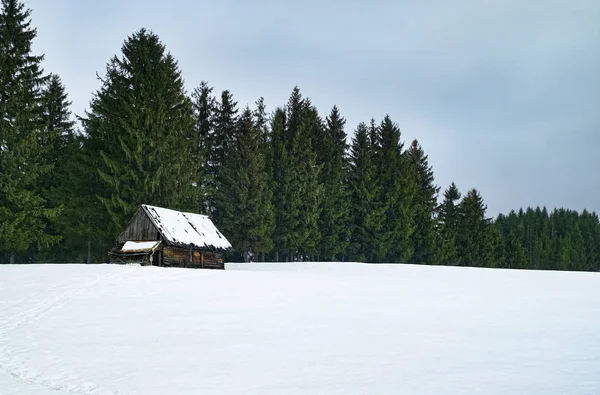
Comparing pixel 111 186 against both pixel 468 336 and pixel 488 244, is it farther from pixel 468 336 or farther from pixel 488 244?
pixel 488 244

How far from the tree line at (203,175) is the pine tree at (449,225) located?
210mm

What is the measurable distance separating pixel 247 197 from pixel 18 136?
19.0m

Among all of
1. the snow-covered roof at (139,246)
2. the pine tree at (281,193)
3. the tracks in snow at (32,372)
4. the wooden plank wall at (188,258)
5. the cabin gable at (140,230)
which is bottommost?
the tracks in snow at (32,372)

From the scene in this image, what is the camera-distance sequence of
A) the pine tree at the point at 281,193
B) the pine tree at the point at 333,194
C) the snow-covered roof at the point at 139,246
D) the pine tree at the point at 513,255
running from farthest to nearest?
1. the pine tree at the point at 513,255
2. the pine tree at the point at 333,194
3. the pine tree at the point at 281,193
4. the snow-covered roof at the point at 139,246

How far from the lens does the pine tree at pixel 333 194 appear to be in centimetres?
5737

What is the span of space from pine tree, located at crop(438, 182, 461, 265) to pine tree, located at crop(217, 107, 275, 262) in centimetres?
2685

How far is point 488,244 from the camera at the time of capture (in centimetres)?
7631

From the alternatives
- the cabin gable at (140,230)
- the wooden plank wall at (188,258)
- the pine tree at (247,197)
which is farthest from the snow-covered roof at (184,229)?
the pine tree at (247,197)

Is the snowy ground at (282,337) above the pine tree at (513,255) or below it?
below

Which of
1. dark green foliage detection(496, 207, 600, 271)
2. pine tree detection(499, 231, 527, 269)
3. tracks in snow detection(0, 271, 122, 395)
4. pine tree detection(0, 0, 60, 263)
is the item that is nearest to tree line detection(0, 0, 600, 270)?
pine tree detection(0, 0, 60, 263)

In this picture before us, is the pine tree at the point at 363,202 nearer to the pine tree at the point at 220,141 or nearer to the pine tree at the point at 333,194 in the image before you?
the pine tree at the point at 333,194

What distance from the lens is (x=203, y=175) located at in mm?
52062

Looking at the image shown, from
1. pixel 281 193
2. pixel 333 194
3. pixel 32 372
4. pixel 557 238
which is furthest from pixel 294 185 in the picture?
pixel 557 238

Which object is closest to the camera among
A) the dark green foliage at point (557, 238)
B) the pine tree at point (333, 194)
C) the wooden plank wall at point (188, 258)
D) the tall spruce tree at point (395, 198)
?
the wooden plank wall at point (188, 258)
